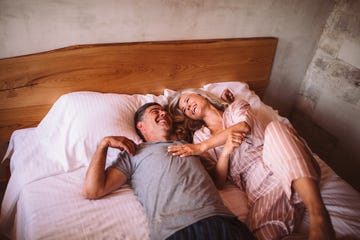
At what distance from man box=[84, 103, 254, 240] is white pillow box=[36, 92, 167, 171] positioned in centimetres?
19

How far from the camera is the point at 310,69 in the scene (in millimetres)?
2613

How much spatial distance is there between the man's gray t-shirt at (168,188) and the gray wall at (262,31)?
2.49ft

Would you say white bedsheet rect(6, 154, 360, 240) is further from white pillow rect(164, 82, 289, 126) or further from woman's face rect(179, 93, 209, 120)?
white pillow rect(164, 82, 289, 126)

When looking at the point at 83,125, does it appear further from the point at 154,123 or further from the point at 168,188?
the point at 168,188

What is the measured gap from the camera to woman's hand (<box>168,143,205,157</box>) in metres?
1.41

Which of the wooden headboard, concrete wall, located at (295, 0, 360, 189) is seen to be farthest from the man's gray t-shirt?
concrete wall, located at (295, 0, 360, 189)

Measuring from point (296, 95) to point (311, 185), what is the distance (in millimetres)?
1801

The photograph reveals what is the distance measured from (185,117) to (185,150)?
38 cm

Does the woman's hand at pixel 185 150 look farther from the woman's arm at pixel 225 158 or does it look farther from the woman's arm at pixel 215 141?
the woman's arm at pixel 225 158

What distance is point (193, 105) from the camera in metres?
1.73

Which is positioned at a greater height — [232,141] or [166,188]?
[232,141]

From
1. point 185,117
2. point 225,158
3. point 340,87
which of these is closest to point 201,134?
point 185,117

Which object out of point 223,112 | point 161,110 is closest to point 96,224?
point 161,110

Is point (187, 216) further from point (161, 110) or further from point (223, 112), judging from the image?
point (223, 112)
